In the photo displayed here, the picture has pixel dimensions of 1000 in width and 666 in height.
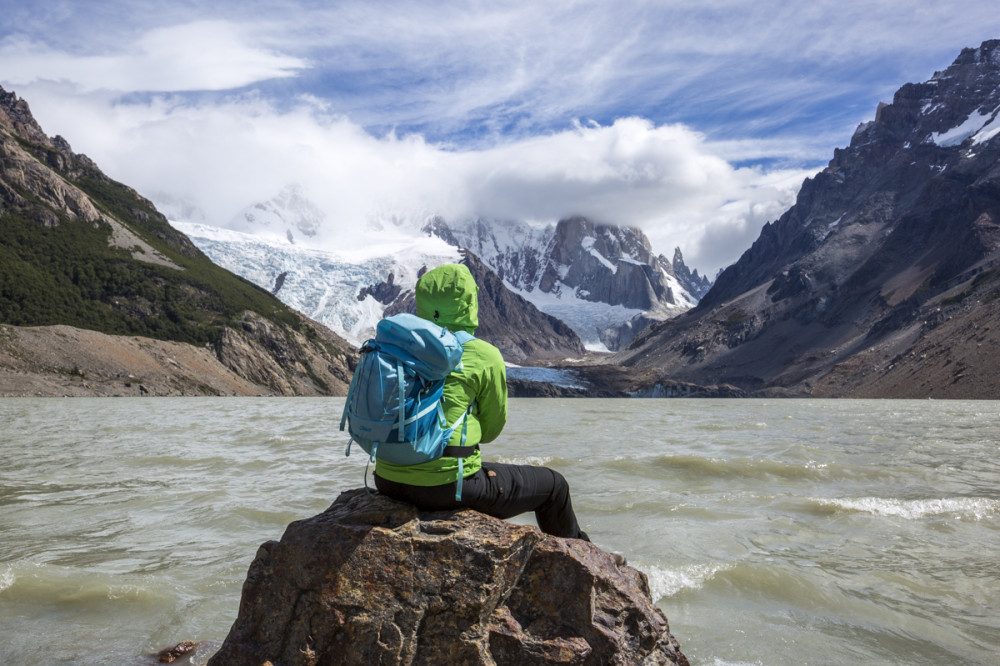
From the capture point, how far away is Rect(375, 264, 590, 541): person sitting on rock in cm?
488

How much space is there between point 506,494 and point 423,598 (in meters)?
1.00

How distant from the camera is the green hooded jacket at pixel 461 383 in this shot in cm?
486

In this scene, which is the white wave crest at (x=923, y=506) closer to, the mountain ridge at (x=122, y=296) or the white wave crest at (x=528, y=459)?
the white wave crest at (x=528, y=459)

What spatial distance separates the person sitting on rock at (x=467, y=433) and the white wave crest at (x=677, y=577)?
2.98m

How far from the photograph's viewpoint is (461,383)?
493cm

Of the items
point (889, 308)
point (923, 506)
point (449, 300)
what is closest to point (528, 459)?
point (923, 506)

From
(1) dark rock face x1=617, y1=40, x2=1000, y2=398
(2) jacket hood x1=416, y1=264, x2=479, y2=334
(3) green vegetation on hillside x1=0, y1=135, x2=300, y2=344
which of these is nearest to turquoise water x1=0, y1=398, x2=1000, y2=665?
(2) jacket hood x1=416, y1=264, x2=479, y2=334

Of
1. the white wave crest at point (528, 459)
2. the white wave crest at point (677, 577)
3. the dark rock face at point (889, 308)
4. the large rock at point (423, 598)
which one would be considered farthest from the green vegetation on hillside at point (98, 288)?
the large rock at point (423, 598)

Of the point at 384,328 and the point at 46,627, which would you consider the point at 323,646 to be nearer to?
the point at 384,328

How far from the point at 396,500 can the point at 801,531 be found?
767cm

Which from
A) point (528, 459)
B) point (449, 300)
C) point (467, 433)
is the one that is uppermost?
point (449, 300)

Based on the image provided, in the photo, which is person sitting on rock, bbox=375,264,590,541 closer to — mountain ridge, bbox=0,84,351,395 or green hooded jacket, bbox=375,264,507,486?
green hooded jacket, bbox=375,264,507,486

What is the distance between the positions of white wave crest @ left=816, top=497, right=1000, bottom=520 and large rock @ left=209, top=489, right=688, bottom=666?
27.4ft

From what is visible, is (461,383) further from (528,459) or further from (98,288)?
(98,288)
